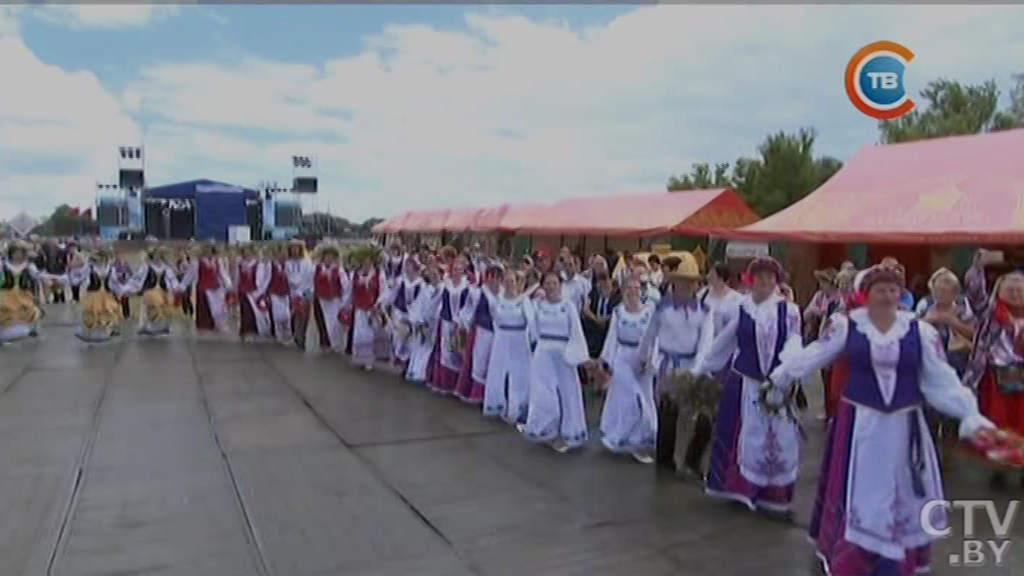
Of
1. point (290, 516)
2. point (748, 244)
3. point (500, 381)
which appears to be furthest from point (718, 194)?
point (290, 516)

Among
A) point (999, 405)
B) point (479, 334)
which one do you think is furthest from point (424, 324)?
point (999, 405)

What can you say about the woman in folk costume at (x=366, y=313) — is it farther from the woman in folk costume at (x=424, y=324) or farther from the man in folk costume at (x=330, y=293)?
the woman in folk costume at (x=424, y=324)

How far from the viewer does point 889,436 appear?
400 centimetres

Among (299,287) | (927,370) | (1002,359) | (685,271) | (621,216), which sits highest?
(621,216)

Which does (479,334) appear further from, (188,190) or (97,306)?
(188,190)

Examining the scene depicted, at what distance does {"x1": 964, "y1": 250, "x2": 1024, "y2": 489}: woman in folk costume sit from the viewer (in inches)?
233

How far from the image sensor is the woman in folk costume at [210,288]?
14625mm

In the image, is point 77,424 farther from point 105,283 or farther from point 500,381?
point 105,283

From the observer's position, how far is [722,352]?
18.2ft

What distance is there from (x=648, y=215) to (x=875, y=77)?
18.0 feet

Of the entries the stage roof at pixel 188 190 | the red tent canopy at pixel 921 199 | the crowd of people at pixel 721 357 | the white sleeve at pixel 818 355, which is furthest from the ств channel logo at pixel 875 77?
the stage roof at pixel 188 190

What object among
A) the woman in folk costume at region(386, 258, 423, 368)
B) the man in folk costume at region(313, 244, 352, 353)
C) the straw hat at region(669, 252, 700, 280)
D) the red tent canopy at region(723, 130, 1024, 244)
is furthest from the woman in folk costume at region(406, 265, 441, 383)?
the red tent canopy at region(723, 130, 1024, 244)

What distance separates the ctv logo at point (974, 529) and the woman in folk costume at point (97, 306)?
1231 cm

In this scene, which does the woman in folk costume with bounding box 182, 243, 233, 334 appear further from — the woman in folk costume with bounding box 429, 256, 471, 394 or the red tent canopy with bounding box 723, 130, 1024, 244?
the red tent canopy with bounding box 723, 130, 1024, 244
